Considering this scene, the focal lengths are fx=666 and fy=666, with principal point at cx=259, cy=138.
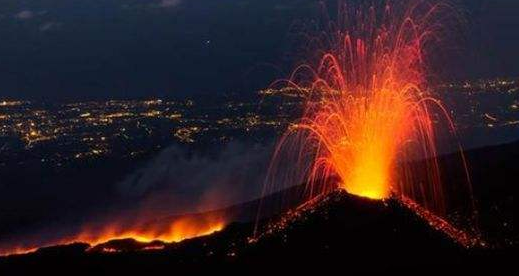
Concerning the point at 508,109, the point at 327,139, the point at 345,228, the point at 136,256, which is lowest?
the point at 508,109

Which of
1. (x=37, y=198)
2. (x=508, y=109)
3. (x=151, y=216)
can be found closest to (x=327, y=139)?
(x=151, y=216)

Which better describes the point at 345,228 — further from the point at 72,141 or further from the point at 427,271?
the point at 72,141

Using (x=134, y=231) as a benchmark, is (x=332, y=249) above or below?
above

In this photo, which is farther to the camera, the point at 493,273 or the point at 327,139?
the point at 327,139

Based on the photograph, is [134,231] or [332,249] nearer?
[332,249]

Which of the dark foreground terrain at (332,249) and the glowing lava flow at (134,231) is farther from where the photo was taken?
the glowing lava flow at (134,231)

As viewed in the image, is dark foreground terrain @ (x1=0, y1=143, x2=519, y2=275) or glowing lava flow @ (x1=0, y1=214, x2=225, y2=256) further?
glowing lava flow @ (x1=0, y1=214, x2=225, y2=256)

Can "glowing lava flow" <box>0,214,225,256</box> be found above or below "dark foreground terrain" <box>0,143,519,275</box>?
below

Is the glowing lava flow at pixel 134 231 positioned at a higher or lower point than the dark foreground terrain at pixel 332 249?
lower
